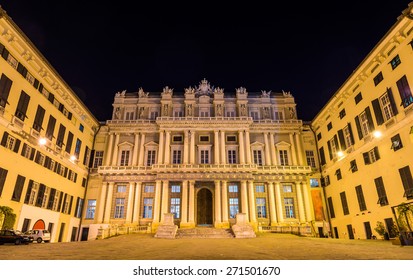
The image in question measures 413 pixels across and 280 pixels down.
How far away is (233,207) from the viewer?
3238 centimetres

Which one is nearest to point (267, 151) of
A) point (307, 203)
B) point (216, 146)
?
point (216, 146)

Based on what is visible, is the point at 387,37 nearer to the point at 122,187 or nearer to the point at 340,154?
the point at 340,154

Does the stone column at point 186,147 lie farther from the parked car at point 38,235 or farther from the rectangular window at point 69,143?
the parked car at point 38,235

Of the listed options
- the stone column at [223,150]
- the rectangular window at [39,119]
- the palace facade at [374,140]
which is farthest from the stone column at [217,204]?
the rectangular window at [39,119]

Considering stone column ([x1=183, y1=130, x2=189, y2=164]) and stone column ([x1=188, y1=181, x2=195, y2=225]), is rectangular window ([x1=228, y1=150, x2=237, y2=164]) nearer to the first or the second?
stone column ([x1=183, y1=130, x2=189, y2=164])

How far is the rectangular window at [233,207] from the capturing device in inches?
1261

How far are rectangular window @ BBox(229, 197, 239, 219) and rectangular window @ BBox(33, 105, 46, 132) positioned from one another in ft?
A: 74.1

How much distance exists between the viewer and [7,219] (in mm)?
19922

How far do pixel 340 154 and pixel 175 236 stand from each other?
19.9m

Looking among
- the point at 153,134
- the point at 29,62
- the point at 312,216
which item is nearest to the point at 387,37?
the point at 312,216

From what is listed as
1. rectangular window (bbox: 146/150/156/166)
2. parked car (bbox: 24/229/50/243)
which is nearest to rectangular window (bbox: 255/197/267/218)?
rectangular window (bbox: 146/150/156/166)

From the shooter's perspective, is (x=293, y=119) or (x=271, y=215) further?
(x=293, y=119)

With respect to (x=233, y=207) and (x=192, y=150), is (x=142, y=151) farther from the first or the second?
(x=233, y=207)

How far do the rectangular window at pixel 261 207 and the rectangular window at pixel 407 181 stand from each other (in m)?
16.2
